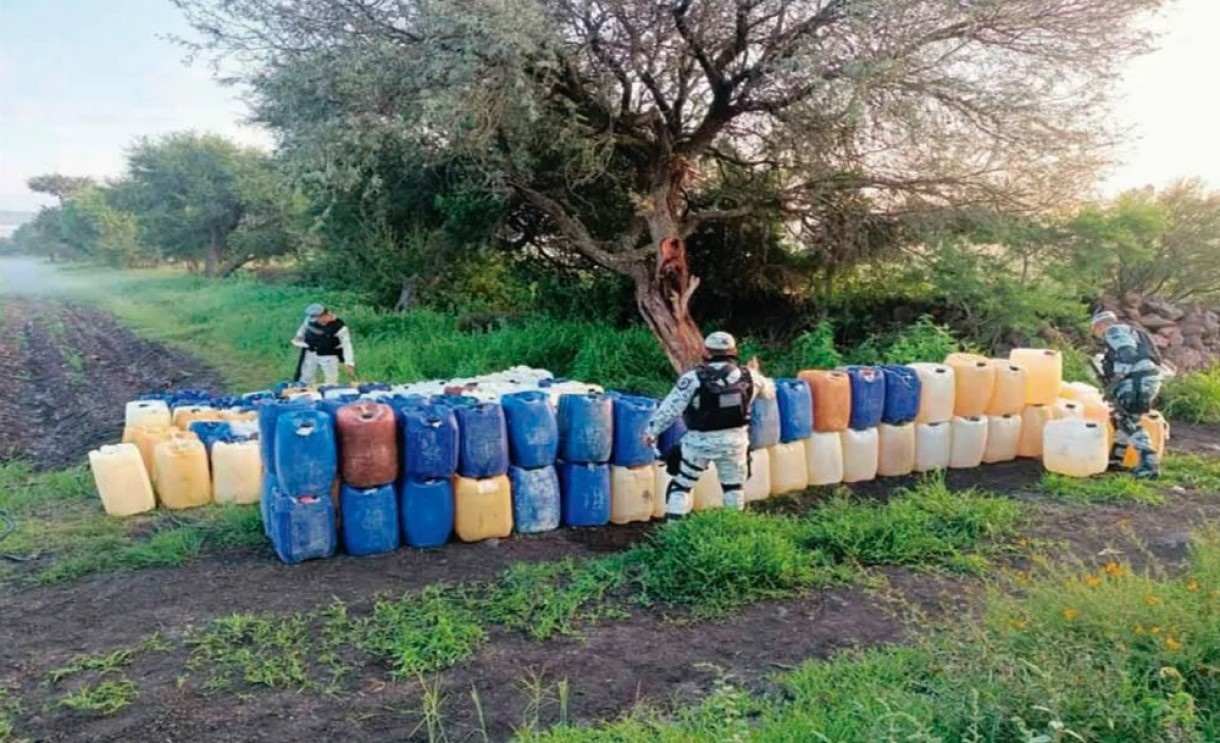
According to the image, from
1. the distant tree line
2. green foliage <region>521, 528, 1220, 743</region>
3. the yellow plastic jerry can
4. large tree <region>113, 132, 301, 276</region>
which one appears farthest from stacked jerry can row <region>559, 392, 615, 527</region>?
large tree <region>113, 132, 301, 276</region>

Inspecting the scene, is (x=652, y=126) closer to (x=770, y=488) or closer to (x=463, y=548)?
(x=770, y=488)

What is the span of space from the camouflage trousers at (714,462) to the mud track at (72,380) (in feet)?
21.2

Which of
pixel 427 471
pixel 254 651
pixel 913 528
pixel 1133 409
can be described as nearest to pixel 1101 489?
pixel 1133 409

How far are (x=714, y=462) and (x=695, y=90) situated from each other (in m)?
6.51

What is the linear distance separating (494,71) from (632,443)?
4771 millimetres

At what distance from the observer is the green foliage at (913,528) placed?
5.64 metres

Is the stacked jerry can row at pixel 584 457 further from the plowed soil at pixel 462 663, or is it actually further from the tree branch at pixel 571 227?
the tree branch at pixel 571 227

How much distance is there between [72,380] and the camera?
15.0 m

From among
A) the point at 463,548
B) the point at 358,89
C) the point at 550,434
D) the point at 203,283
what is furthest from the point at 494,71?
the point at 203,283

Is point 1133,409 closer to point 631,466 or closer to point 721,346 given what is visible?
point 721,346

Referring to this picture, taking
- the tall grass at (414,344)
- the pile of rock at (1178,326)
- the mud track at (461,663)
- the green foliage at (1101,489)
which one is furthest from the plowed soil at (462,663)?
the tall grass at (414,344)

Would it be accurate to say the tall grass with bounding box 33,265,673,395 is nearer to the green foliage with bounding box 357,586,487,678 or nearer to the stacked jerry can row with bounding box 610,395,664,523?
the stacked jerry can row with bounding box 610,395,664,523

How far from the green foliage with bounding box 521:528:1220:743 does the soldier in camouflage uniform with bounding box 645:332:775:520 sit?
1.93m

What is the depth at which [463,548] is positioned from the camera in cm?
586
